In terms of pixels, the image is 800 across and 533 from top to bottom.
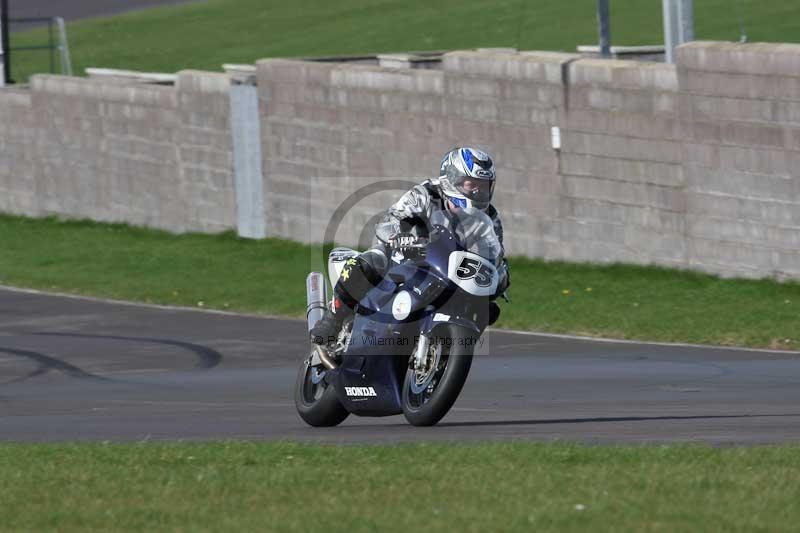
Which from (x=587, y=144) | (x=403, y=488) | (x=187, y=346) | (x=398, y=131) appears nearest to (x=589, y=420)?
(x=403, y=488)

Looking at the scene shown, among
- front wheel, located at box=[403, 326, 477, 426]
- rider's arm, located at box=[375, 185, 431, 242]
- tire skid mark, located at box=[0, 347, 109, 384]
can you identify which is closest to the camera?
front wheel, located at box=[403, 326, 477, 426]

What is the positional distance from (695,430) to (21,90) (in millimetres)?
25247

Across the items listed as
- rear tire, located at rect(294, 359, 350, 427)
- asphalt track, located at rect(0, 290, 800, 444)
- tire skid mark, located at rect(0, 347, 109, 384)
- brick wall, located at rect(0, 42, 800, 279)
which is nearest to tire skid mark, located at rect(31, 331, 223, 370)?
asphalt track, located at rect(0, 290, 800, 444)

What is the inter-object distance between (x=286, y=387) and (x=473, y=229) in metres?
4.75

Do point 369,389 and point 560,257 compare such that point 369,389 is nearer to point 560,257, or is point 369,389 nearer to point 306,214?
point 560,257

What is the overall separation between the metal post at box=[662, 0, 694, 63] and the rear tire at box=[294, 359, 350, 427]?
11.6 metres

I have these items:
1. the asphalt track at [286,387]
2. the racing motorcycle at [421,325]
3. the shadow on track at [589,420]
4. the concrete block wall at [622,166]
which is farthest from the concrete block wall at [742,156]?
the racing motorcycle at [421,325]

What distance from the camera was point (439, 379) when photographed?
35.0ft

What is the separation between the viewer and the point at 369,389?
1116 centimetres

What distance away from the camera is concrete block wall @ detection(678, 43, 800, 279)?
→ 19453 mm

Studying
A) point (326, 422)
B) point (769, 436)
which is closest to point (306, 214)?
point (326, 422)

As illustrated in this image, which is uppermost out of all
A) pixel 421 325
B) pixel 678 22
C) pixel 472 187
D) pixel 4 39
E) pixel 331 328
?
pixel 4 39

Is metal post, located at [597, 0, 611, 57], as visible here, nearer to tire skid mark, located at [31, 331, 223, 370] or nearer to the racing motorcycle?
tire skid mark, located at [31, 331, 223, 370]

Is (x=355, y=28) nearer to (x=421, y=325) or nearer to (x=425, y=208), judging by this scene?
(x=425, y=208)
